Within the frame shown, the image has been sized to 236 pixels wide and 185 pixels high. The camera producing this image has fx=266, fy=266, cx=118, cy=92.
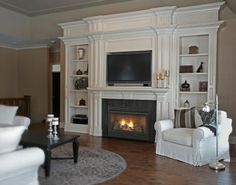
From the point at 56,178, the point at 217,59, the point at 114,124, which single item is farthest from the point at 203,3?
the point at 56,178

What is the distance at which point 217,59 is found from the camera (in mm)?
5914

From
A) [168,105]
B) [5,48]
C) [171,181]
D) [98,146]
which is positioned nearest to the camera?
[171,181]

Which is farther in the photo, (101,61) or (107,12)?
(107,12)

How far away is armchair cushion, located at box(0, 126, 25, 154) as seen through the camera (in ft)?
7.83

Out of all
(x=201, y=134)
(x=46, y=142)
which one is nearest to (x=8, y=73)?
(x=46, y=142)

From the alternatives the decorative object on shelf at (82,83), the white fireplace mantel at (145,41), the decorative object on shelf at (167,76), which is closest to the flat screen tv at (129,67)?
the white fireplace mantel at (145,41)

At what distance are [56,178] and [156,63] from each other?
364 centimetres

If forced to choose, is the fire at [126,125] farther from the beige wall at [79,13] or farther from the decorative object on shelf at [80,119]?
the beige wall at [79,13]

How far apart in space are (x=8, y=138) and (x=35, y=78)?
7.62 m

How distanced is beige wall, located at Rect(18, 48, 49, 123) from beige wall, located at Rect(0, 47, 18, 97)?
0.21m

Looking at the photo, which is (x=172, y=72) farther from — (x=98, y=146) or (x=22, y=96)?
(x=22, y=96)

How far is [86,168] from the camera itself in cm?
407

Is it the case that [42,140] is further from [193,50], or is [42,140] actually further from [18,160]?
[193,50]

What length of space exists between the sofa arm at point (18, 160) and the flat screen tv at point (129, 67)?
4.09 m
